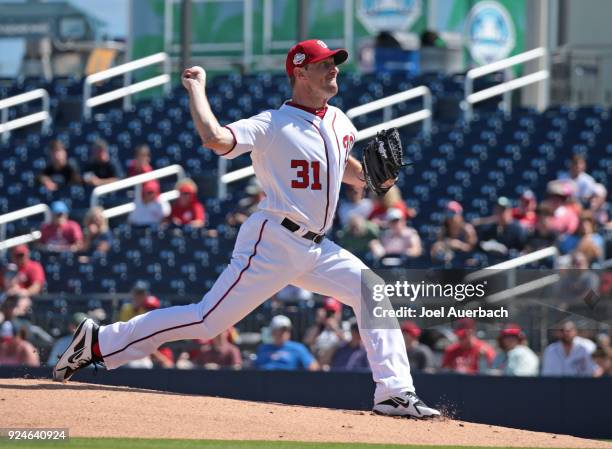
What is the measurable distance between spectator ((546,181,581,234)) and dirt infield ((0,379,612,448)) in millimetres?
5359

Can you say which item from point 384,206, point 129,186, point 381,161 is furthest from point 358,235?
point 381,161

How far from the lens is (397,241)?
12758mm

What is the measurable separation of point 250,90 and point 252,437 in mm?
11036

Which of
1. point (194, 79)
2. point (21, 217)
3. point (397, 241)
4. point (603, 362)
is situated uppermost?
point (194, 79)

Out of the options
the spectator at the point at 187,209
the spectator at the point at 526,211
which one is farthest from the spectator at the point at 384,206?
the spectator at the point at 187,209

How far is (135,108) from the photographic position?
1784 cm

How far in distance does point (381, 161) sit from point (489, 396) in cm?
334

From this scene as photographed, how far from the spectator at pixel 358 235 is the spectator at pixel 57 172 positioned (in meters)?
4.11

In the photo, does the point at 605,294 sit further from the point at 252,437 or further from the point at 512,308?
the point at 252,437

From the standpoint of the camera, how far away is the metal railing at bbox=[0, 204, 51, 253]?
561 inches

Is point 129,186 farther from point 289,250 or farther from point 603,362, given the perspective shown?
point 289,250

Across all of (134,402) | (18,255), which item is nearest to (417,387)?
(134,402)

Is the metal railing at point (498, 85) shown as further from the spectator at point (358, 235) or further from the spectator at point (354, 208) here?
the spectator at point (358, 235)

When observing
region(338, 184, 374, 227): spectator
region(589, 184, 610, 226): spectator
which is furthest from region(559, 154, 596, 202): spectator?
region(338, 184, 374, 227): spectator
